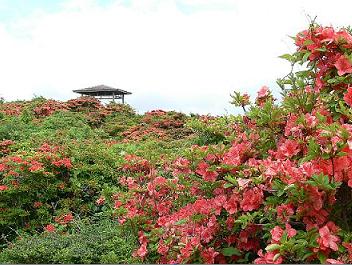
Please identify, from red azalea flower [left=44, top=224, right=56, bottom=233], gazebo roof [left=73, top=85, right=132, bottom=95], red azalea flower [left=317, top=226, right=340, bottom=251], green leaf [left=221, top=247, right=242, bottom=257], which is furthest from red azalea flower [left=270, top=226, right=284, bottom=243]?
gazebo roof [left=73, top=85, right=132, bottom=95]

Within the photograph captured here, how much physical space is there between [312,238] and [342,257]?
0.48 ft

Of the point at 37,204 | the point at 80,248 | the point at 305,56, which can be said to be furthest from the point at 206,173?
the point at 37,204

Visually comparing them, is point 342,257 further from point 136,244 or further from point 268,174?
point 136,244

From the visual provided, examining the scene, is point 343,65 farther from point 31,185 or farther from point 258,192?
point 31,185

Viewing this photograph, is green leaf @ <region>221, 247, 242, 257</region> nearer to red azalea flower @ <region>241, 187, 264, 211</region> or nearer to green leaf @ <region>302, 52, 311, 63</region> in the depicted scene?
red azalea flower @ <region>241, 187, 264, 211</region>

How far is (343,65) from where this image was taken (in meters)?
2.63

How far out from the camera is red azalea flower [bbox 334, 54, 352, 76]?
261cm

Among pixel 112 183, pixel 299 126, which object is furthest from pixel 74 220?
pixel 299 126

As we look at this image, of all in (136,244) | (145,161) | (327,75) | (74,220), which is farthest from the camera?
(74,220)

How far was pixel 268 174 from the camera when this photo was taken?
7.63 feet

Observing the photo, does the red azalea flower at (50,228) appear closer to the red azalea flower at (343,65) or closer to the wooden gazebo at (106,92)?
the red azalea flower at (343,65)

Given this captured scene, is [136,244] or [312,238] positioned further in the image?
[136,244]

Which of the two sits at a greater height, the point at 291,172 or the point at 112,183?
the point at 291,172

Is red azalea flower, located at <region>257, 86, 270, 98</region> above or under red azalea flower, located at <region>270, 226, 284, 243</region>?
above
